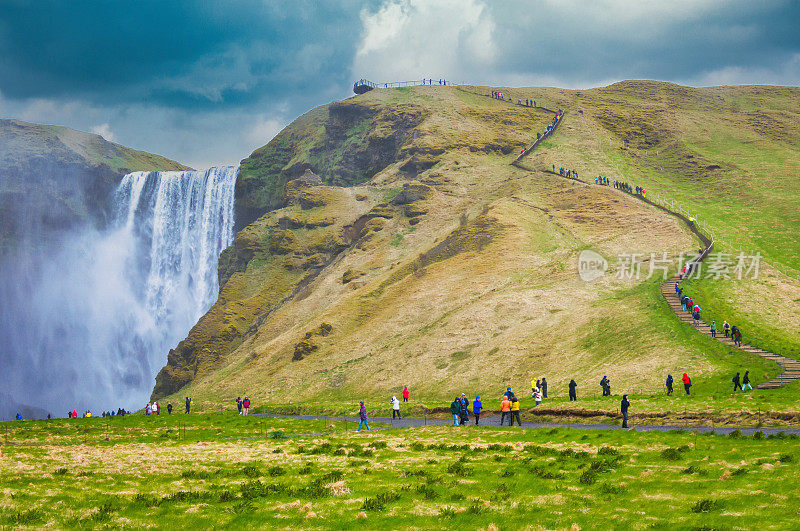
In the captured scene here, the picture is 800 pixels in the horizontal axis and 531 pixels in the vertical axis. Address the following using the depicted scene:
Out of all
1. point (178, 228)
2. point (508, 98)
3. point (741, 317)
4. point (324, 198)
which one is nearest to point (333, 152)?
point (324, 198)

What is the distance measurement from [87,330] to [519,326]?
386 ft

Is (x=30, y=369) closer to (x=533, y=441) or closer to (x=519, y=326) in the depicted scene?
(x=519, y=326)

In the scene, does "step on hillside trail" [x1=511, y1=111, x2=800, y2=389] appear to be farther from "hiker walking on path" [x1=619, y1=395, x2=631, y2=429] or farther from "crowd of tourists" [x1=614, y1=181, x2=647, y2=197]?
"crowd of tourists" [x1=614, y1=181, x2=647, y2=197]

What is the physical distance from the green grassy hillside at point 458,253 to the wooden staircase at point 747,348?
1010mm

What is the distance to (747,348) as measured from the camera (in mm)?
46281

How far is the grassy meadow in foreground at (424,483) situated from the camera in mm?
15750

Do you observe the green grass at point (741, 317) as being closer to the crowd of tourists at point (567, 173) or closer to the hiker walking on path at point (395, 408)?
the hiker walking on path at point (395, 408)

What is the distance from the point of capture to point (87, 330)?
145375 millimetres

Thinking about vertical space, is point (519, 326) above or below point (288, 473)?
above

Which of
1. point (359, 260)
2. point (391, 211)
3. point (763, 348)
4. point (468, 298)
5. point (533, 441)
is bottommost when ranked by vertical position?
point (533, 441)

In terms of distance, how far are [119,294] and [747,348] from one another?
135320 mm

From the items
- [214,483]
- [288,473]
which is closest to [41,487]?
[214,483]

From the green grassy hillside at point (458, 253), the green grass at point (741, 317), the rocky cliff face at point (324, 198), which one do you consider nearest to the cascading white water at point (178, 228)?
the rocky cliff face at point (324, 198)

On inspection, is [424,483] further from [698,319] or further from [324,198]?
[324,198]
